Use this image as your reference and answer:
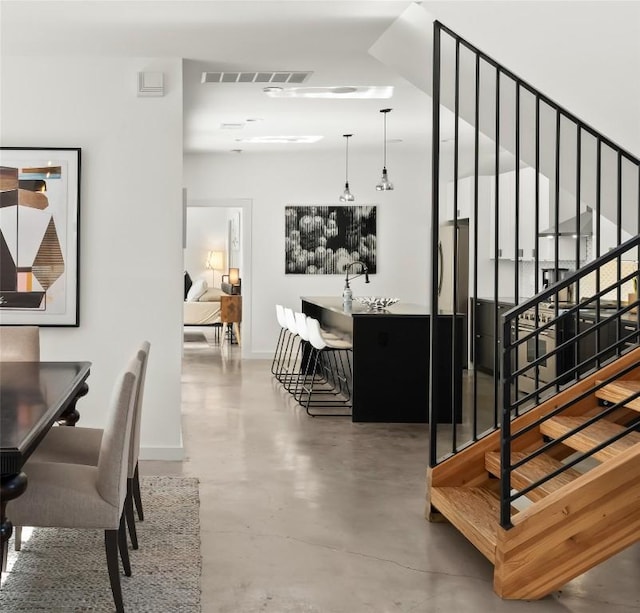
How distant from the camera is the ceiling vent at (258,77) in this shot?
227 inches

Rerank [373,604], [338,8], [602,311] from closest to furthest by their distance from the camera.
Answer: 1. [373,604]
2. [338,8]
3. [602,311]

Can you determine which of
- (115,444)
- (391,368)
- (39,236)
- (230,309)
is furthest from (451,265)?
(115,444)

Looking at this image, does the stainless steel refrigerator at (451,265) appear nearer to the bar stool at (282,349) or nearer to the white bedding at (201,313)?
the bar stool at (282,349)

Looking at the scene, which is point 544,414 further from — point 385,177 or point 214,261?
point 214,261

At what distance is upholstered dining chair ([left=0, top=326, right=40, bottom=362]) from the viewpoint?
4.25 m

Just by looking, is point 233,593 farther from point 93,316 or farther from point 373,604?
point 93,316

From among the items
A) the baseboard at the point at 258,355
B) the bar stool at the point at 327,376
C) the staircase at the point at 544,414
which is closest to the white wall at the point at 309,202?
the baseboard at the point at 258,355

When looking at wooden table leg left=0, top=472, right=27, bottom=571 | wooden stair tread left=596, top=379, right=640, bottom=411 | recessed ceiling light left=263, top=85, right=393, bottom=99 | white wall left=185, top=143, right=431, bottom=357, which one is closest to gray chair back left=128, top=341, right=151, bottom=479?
wooden table leg left=0, top=472, right=27, bottom=571

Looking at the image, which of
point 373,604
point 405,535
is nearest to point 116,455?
point 373,604

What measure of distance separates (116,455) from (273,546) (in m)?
1.10

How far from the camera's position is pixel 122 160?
5242 mm

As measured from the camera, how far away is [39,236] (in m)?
5.20

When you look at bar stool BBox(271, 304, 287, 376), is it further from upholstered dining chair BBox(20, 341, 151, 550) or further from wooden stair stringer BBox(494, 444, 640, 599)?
wooden stair stringer BBox(494, 444, 640, 599)

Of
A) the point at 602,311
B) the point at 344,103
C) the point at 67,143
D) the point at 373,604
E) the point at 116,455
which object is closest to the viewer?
the point at 116,455
